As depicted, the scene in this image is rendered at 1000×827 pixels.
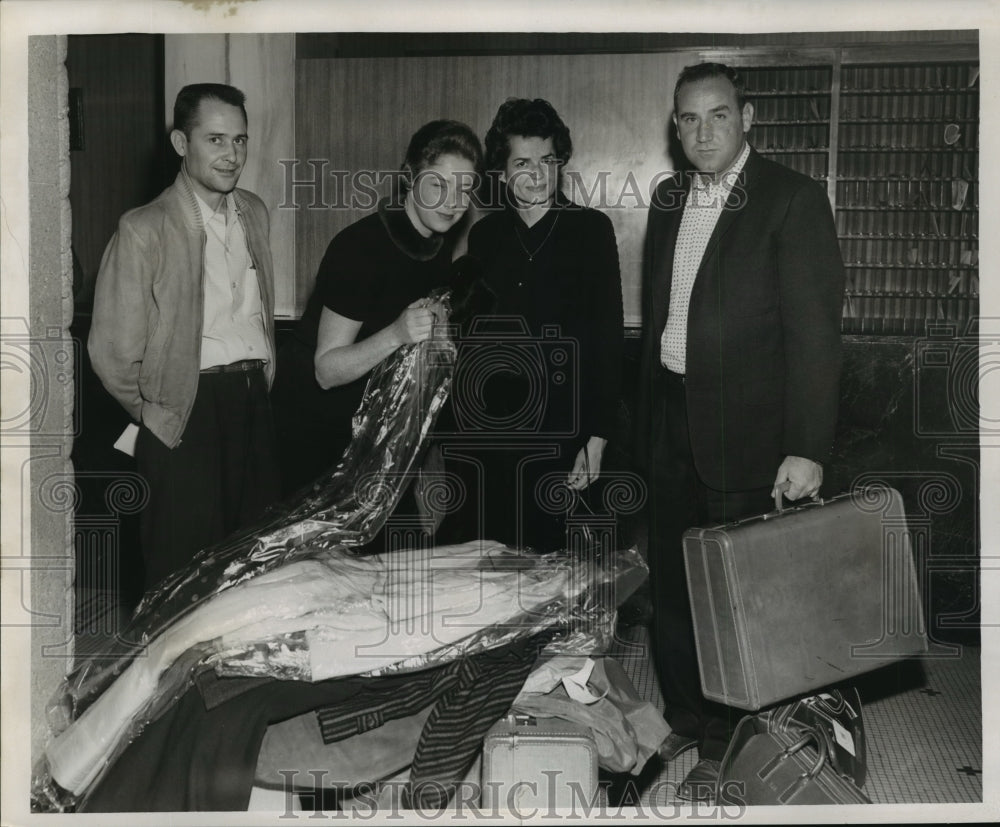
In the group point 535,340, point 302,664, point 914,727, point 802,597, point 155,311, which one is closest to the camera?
point 302,664

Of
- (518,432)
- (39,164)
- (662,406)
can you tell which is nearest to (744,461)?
(662,406)

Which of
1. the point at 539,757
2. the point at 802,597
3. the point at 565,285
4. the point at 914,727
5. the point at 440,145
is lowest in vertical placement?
the point at 914,727

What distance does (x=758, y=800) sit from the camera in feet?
7.95

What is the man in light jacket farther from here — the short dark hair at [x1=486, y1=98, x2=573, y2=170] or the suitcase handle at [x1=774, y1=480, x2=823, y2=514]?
the suitcase handle at [x1=774, y1=480, x2=823, y2=514]

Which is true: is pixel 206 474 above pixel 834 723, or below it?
above

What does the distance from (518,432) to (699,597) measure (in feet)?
2.04

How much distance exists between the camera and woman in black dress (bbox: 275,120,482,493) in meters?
2.57

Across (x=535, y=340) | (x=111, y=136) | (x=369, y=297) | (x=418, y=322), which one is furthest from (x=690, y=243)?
(x=111, y=136)

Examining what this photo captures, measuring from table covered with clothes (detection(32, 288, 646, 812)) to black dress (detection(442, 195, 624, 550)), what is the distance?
0.27 metres

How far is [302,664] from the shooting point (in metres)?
2.12

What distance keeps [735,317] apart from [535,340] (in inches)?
20.0

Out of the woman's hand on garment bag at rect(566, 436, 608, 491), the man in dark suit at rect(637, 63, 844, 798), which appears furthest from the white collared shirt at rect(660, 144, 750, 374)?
the woman's hand on garment bag at rect(566, 436, 608, 491)

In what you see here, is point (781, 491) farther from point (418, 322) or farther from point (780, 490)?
point (418, 322)

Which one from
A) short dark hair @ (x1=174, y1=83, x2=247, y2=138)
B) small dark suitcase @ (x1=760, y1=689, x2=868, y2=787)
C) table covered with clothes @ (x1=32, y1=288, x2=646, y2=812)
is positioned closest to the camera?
table covered with clothes @ (x1=32, y1=288, x2=646, y2=812)
